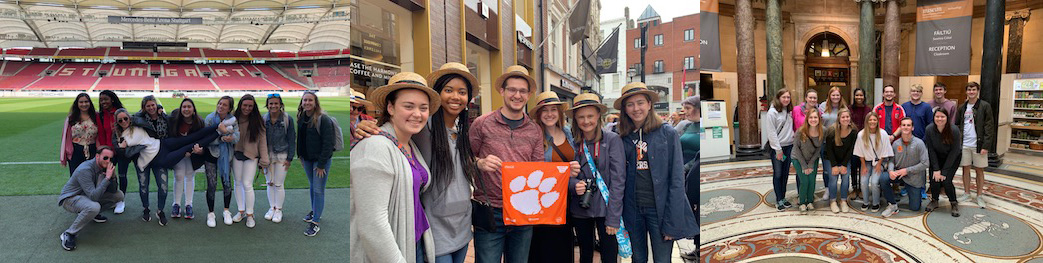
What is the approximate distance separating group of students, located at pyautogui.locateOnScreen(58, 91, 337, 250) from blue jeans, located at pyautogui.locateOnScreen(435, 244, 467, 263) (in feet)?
1.92

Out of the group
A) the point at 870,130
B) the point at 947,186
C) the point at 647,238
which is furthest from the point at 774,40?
the point at 647,238

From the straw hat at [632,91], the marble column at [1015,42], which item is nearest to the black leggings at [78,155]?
the straw hat at [632,91]

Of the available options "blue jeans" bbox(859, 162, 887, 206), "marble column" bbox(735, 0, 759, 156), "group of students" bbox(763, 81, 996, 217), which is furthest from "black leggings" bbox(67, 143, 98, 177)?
"blue jeans" bbox(859, 162, 887, 206)

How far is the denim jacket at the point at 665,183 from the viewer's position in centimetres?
132

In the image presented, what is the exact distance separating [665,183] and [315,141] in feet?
3.91

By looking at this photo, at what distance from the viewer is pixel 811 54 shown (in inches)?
185

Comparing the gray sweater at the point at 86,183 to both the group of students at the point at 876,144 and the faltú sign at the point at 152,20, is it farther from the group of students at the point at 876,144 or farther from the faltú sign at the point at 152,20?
the group of students at the point at 876,144

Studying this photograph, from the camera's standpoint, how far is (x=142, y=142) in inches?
51.1

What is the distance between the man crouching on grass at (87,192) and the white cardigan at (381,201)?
0.87 m

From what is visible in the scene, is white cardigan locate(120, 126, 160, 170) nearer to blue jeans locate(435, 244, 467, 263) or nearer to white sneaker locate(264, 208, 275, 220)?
white sneaker locate(264, 208, 275, 220)

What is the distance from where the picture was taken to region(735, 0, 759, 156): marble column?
2.92m

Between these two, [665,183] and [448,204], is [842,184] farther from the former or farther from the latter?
[448,204]

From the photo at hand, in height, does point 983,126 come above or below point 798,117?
below

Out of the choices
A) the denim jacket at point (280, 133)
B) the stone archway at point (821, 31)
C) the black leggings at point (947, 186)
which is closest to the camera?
the denim jacket at point (280, 133)
